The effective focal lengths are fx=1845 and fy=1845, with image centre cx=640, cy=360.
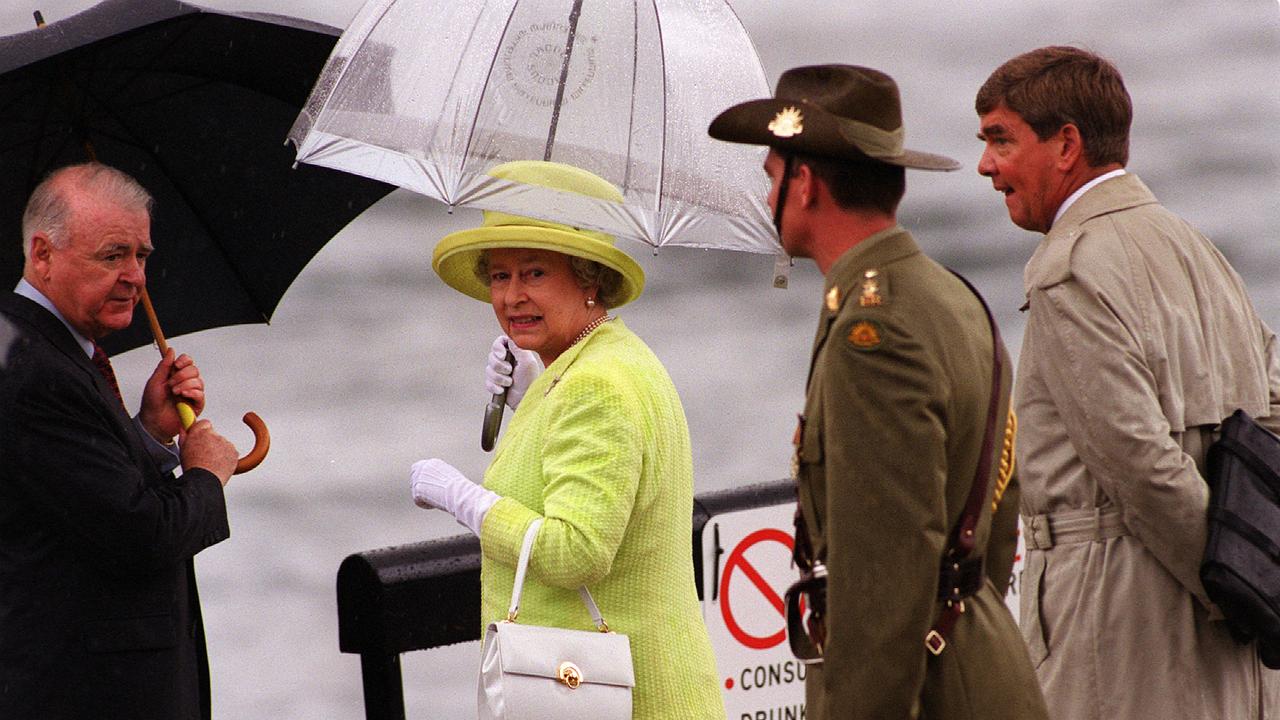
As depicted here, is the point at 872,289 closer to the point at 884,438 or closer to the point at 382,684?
the point at 884,438

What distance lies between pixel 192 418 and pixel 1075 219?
4.99 feet

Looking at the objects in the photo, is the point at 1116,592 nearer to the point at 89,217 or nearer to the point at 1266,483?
the point at 1266,483

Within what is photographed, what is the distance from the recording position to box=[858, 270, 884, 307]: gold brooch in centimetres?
229

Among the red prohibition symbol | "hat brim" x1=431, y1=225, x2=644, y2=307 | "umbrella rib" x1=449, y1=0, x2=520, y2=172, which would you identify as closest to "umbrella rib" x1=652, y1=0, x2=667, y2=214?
"hat brim" x1=431, y1=225, x2=644, y2=307

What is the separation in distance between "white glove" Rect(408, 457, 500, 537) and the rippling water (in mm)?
1342

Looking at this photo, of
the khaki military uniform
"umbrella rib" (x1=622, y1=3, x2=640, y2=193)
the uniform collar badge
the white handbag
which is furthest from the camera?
"umbrella rib" (x1=622, y1=3, x2=640, y2=193)

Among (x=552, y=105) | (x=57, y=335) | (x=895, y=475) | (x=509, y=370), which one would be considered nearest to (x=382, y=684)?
(x=509, y=370)

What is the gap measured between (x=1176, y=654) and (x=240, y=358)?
2.19 meters

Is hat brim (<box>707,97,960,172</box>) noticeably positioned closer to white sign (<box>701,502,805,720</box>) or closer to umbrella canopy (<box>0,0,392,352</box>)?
umbrella canopy (<box>0,0,392,352</box>)

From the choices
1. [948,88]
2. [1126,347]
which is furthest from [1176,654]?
[948,88]

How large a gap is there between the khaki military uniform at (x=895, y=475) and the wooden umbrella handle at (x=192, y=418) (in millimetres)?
1177

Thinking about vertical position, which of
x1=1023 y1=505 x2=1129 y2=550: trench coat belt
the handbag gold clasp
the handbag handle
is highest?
the handbag handle

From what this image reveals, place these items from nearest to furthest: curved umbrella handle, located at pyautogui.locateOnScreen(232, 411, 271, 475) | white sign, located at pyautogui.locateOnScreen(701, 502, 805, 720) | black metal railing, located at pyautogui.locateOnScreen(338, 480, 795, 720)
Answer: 1. curved umbrella handle, located at pyautogui.locateOnScreen(232, 411, 271, 475)
2. black metal railing, located at pyautogui.locateOnScreen(338, 480, 795, 720)
3. white sign, located at pyautogui.locateOnScreen(701, 502, 805, 720)

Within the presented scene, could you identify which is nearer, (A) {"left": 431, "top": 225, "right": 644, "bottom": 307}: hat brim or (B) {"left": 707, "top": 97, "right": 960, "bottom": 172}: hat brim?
(B) {"left": 707, "top": 97, "right": 960, "bottom": 172}: hat brim
